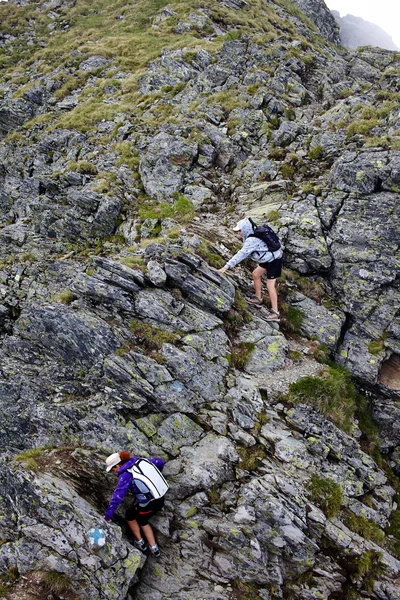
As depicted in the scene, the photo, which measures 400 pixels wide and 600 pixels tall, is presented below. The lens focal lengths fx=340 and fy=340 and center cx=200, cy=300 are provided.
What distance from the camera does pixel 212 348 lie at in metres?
11.1

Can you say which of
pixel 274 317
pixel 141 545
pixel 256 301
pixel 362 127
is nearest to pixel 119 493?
pixel 141 545

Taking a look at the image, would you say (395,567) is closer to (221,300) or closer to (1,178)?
(221,300)

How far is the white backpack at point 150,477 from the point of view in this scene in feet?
25.3

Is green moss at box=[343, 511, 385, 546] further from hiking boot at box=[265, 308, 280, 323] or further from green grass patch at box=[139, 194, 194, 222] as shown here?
green grass patch at box=[139, 194, 194, 222]

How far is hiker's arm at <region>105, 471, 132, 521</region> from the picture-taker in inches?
299

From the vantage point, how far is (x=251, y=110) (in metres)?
22.4

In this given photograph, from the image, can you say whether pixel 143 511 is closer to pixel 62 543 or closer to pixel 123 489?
pixel 123 489

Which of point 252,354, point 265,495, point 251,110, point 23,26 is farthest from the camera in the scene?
point 23,26

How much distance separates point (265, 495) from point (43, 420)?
20.9 feet

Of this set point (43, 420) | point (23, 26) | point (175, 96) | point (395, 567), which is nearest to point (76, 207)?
point (43, 420)

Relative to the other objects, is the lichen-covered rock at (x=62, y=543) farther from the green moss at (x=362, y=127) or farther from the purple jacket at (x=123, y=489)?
the green moss at (x=362, y=127)

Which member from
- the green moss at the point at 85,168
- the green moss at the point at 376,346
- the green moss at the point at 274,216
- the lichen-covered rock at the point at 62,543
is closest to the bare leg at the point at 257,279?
the green moss at the point at 274,216

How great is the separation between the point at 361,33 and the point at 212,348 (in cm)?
13323

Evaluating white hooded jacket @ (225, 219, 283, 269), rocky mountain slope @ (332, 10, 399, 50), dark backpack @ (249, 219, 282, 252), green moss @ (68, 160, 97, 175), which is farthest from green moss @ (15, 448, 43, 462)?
rocky mountain slope @ (332, 10, 399, 50)
